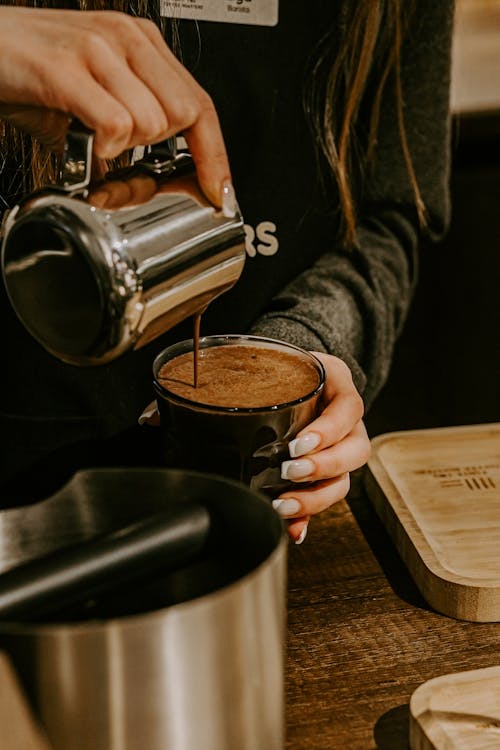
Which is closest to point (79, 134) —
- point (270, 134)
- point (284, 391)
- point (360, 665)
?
point (284, 391)

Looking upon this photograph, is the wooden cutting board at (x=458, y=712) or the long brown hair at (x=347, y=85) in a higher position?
the long brown hair at (x=347, y=85)

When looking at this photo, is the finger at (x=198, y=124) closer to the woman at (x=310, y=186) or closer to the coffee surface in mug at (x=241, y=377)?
the coffee surface in mug at (x=241, y=377)

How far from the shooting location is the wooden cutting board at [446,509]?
944mm

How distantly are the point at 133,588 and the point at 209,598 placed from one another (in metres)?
0.14

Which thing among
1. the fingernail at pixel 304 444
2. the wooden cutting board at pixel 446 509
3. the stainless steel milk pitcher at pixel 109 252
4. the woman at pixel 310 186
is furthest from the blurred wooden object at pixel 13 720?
the woman at pixel 310 186

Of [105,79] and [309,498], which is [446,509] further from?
[105,79]

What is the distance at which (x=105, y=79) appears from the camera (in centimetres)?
75

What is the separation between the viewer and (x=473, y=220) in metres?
2.74

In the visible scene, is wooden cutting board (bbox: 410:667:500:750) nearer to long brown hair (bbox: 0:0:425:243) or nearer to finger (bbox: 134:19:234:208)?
finger (bbox: 134:19:234:208)

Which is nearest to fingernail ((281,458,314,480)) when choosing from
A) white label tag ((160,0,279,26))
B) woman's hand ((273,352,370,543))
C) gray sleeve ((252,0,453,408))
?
woman's hand ((273,352,370,543))

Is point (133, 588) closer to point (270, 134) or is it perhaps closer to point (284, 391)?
point (284, 391)

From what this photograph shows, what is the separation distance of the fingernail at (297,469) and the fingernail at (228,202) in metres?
0.24

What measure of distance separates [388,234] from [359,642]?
852 millimetres

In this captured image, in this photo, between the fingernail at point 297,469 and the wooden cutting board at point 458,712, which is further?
the fingernail at point 297,469
